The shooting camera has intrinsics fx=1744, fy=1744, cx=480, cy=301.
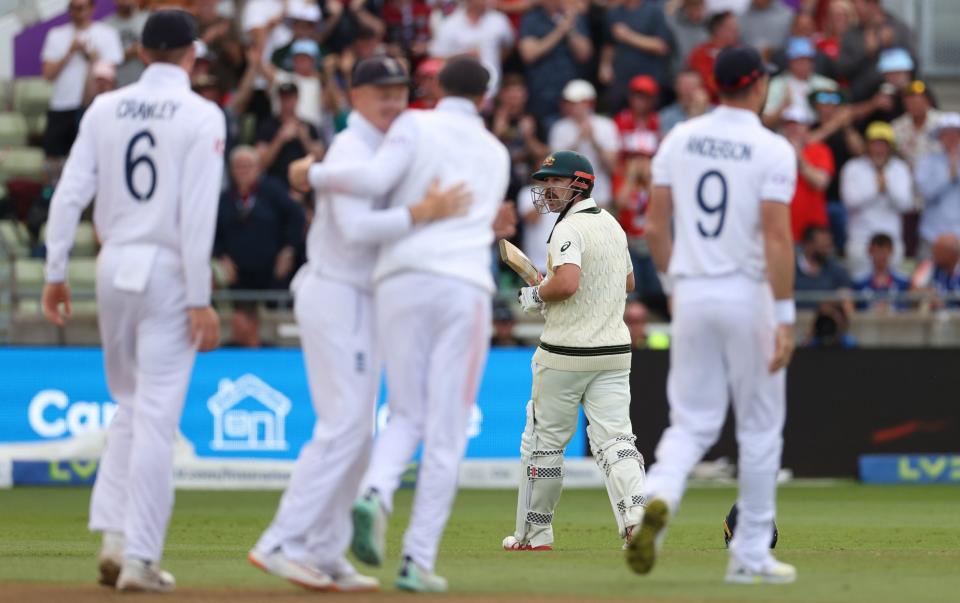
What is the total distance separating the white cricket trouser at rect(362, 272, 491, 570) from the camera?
802 cm

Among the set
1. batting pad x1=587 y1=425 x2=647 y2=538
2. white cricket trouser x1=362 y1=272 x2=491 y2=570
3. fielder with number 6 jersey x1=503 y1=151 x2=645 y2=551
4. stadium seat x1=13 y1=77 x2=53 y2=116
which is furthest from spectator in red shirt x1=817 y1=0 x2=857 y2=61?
white cricket trouser x1=362 y1=272 x2=491 y2=570

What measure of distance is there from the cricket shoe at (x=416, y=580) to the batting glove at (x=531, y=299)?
316cm

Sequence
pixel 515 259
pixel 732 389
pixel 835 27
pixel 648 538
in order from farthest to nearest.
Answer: pixel 835 27
pixel 515 259
pixel 732 389
pixel 648 538

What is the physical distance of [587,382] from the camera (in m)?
11.1

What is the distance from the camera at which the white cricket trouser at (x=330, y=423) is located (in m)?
8.04

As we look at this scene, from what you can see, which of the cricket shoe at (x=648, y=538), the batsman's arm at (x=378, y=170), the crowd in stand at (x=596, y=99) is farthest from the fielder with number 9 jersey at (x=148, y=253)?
the crowd in stand at (x=596, y=99)

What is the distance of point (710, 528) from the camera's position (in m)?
13.1

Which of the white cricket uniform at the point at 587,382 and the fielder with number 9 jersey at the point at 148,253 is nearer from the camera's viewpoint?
the fielder with number 9 jersey at the point at 148,253

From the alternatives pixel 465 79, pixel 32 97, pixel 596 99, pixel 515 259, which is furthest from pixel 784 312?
pixel 32 97

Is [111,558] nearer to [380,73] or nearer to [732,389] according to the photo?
[380,73]

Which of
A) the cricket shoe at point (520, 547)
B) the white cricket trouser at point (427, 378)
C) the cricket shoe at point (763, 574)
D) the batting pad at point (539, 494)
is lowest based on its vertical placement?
the cricket shoe at point (520, 547)

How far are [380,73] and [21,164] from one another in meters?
14.3

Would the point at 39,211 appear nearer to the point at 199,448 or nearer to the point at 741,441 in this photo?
the point at 199,448

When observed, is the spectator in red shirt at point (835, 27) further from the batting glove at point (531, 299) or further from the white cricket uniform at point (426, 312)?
the white cricket uniform at point (426, 312)
